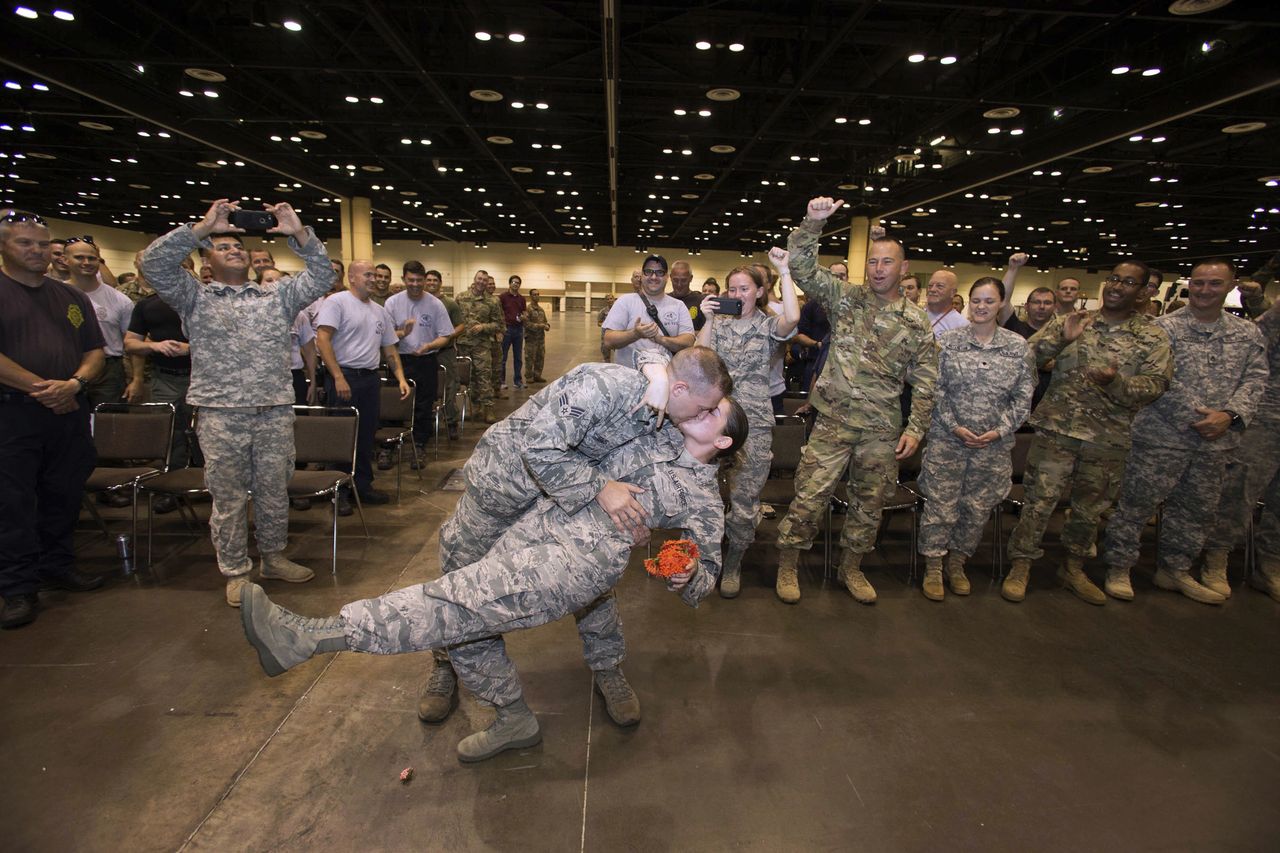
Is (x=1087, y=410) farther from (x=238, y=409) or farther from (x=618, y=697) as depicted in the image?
(x=238, y=409)

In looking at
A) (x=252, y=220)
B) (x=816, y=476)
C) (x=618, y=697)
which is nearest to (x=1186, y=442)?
(x=816, y=476)

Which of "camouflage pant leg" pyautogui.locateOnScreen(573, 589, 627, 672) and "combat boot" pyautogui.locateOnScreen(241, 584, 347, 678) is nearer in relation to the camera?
"combat boot" pyautogui.locateOnScreen(241, 584, 347, 678)

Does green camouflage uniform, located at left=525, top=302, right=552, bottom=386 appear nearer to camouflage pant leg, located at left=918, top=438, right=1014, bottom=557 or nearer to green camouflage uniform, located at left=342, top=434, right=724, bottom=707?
camouflage pant leg, located at left=918, top=438, right=1014, bottom=557

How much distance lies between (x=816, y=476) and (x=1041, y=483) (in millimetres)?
1454

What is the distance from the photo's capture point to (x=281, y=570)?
138 inches

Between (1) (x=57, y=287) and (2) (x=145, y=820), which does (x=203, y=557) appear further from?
(2) (x=145, y=820)

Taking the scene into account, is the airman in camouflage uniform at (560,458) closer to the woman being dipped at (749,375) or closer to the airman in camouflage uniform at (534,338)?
the woman being dipped at (749,375)

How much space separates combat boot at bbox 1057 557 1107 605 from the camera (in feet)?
12.3

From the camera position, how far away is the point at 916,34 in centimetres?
754

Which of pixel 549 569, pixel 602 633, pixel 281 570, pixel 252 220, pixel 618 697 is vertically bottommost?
pixel 618 697

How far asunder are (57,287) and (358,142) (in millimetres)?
11940

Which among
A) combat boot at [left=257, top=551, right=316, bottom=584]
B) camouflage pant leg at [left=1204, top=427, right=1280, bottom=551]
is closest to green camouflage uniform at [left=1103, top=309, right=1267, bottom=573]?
camouflage pant leg at [left=1204, top=427, right=1280, bottom=551]

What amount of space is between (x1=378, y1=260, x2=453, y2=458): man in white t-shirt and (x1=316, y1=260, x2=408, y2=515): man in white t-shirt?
0.99 m

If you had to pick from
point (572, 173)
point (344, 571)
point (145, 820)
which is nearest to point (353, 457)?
point (344, 571)
